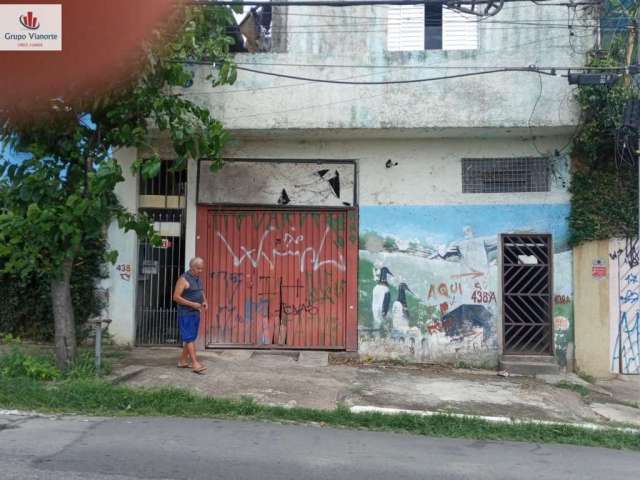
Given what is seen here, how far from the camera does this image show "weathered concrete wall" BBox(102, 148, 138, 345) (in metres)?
10.1

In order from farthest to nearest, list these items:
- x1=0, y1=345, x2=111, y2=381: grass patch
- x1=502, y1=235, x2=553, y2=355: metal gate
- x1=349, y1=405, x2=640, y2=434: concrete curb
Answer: x1=502, y1=235, x2=553, y2=355: metal gate < x1=0, y1=345, x2=111, y2=381: grass patch < x1=349, y1=405, x2=640, y2=434: concrete curb

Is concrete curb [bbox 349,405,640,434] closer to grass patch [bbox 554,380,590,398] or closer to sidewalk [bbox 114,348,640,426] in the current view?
sidewalk [bbox 114,348,640,426]

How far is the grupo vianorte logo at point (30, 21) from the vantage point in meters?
8.13

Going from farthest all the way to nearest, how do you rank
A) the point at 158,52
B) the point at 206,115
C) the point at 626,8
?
the point at 626,8 → the point at 206,115 → the point at 158,52

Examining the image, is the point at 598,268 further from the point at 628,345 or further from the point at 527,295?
the point at 628,345

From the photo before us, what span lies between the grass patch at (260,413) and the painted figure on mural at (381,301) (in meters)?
3.23

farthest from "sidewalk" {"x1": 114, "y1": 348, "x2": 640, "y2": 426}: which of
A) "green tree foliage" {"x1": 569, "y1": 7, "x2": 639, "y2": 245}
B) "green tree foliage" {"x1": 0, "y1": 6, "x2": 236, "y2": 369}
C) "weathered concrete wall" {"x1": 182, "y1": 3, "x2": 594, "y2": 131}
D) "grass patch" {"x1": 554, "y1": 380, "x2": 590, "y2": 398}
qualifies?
"weathered concrete wall" {"x1": 182, "y1": 3, "x2": 594, "y2": 131}

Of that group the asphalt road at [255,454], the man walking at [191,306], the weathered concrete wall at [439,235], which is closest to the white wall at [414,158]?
the weathered concrete wall at [439,235]

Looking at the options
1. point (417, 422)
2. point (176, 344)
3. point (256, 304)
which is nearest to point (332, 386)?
point (417, 422)

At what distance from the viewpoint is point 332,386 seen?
315 inches

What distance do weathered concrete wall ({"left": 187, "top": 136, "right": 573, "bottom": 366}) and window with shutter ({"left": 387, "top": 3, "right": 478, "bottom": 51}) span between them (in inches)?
59.4

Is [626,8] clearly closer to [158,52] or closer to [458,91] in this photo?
[458,91]

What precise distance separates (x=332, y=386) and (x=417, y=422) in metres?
1.77

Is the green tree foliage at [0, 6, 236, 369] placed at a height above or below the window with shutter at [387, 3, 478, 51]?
below
